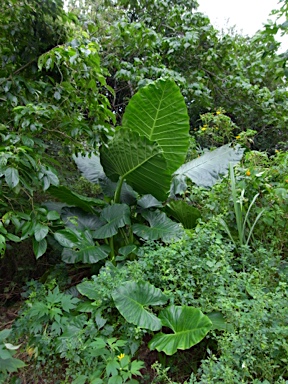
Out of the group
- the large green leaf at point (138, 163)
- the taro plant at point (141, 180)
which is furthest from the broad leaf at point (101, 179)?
the large green leaf at point (138, 163)

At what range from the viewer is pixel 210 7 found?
554 centimetres

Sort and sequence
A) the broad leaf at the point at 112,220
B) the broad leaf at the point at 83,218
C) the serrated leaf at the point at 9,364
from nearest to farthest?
the serrated leaf at the point at 9,364 → the broad leaf at the point at 112,220 → the broad leaf at the point at 83,218

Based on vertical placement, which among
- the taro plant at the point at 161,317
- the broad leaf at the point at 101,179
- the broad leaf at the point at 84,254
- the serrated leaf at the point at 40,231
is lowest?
the broad leaf at the point at 84,254

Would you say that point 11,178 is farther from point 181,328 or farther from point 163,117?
point 163,117

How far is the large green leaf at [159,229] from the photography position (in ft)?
7.23

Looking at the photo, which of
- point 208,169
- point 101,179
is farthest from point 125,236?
point 208,169

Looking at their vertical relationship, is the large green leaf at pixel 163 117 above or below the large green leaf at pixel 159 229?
above

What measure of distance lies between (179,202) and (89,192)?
131cm

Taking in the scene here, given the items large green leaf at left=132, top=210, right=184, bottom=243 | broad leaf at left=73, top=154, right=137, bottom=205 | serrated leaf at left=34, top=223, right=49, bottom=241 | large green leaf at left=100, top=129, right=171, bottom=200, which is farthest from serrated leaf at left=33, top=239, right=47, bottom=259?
broad leaf at left=73, top=154, right=137, bottom=205

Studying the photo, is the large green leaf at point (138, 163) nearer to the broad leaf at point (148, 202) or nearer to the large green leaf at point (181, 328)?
the broad leaf at point (148, 202)

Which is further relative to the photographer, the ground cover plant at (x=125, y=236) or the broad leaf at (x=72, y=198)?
the broad leaf at (x=72, y=198)

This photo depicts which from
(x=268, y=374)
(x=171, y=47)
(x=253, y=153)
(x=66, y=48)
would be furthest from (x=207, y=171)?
(x=171, y=47)

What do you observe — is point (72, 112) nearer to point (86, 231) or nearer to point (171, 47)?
point (86, 231)

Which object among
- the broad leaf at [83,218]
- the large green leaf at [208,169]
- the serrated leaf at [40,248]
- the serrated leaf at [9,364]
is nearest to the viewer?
the serrated leaf at [9,364]
